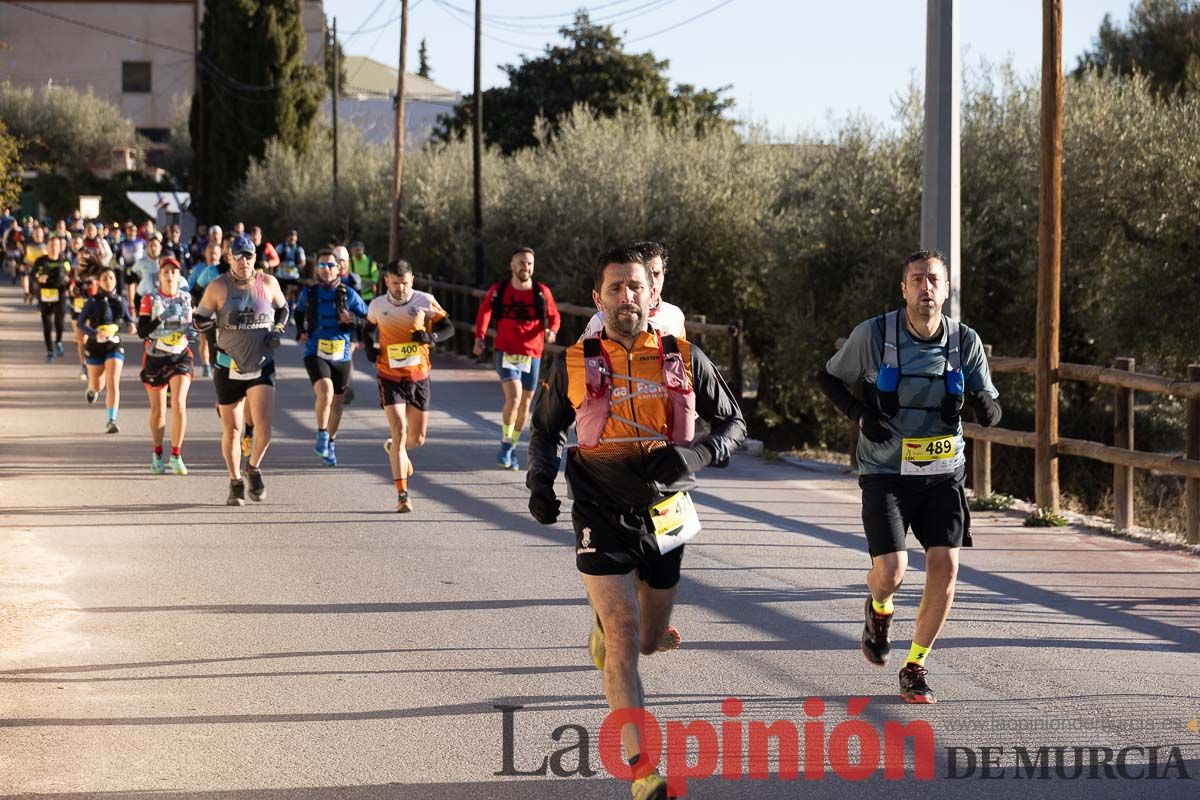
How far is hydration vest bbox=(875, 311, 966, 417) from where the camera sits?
6824 millimetres

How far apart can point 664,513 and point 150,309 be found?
932 centimetres

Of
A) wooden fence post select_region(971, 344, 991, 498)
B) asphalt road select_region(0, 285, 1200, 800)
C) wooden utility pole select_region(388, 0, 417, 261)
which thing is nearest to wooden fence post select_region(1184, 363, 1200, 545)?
asphalt road select_region(0, 285, 1200, 800)

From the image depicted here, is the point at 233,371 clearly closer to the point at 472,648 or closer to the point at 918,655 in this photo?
the point at 472,648

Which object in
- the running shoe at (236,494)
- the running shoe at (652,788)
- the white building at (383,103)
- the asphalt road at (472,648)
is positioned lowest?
the asphalt road at (472,648)

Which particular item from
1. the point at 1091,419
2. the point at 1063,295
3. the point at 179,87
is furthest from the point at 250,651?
the point at 179,87

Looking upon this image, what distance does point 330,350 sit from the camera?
14664mm

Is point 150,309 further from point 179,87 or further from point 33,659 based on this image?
point 179,87

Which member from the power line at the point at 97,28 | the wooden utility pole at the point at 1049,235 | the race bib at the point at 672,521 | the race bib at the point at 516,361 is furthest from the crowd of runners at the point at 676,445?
the power line at the point at 97,28

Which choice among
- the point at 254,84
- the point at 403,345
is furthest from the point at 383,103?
the point at 403,345

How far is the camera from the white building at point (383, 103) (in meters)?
74.9

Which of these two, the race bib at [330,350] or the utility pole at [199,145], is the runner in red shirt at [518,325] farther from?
the utility pole at [199,145]

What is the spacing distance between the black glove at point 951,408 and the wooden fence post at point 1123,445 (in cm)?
527

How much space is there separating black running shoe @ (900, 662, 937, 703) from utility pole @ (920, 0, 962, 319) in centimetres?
640

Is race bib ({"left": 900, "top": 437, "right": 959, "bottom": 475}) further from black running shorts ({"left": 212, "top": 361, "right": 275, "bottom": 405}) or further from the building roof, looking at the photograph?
the building roof
